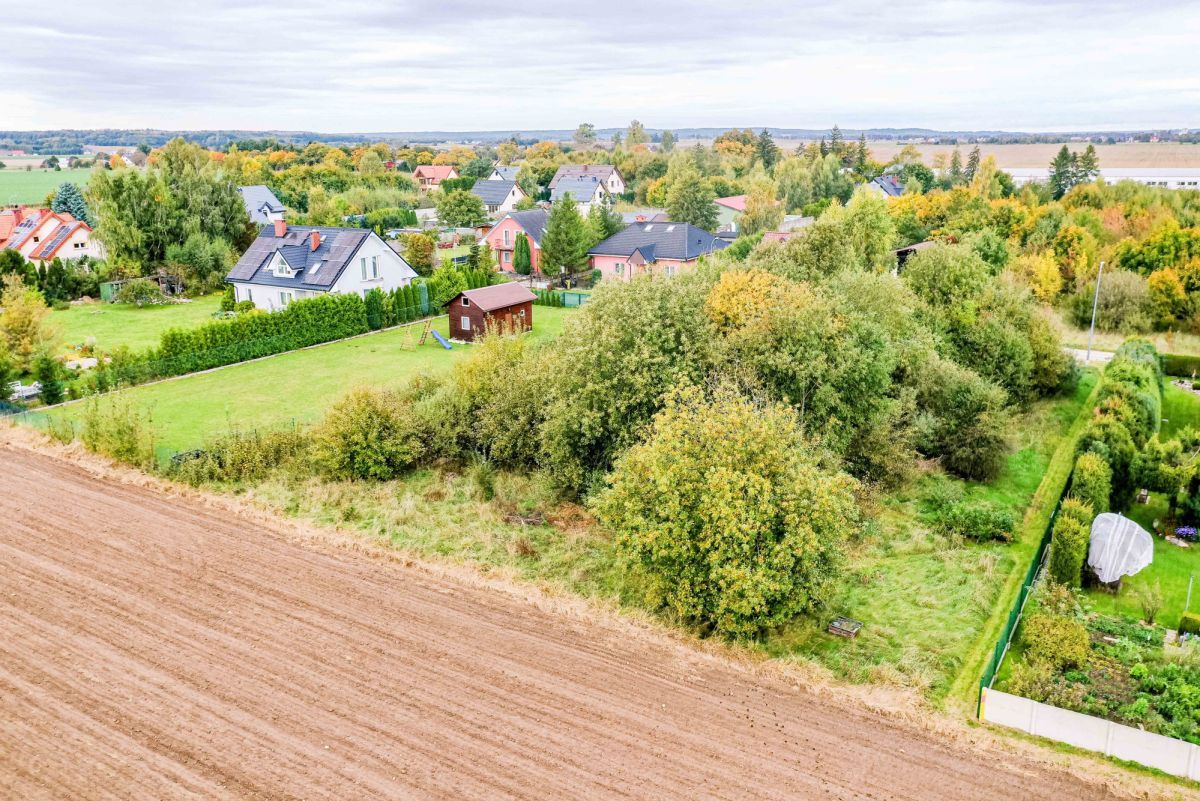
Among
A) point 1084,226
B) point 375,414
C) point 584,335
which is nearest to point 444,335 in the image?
point 375,414

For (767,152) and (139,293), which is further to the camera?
(767,152)

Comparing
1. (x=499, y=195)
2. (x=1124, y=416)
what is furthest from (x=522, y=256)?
(x=1124, y=416)

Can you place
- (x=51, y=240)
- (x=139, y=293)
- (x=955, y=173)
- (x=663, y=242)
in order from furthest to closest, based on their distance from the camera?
1. (x=955, y=173)
2. (x=51, y=240)
3. (x=663, y=242)
4. (x=139, y=293)

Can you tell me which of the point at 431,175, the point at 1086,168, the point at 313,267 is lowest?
the point at 313,267

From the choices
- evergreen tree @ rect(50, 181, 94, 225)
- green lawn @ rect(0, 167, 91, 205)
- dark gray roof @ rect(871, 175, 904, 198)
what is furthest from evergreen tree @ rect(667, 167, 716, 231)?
green lawn @ rect(0, 167, 91, 205)

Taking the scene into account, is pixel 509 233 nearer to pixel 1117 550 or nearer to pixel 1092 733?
pixel 1117 550

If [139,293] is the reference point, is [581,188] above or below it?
above
